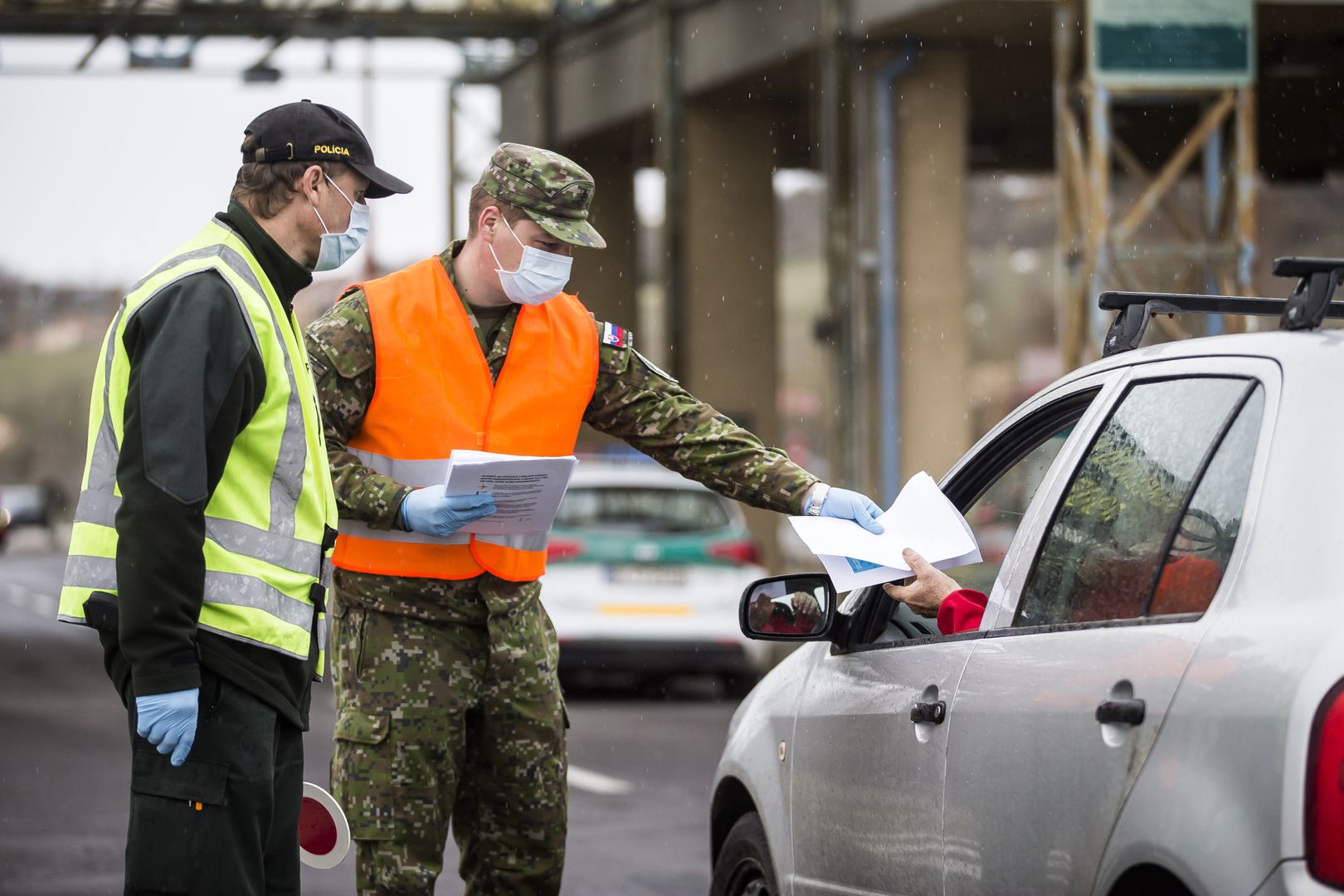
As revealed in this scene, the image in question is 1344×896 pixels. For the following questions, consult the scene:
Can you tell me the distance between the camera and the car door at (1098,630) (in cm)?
313

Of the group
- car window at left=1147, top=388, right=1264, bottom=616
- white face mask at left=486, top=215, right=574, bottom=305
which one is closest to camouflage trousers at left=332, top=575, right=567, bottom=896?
white face mask at left=486, top=215, right=574, bottom=305

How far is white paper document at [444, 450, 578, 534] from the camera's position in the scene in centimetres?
458

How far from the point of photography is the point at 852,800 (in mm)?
4188

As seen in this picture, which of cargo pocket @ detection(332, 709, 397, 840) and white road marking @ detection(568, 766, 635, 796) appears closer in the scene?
cargo pocket @ detection(332, 709, 397, 840)

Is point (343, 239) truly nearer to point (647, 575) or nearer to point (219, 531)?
point (219, 531)

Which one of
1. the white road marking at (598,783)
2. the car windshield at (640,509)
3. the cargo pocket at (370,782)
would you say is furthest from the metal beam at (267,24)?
the cargo pocket at (370,782)

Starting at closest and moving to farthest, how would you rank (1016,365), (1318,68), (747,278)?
(1318,68) < (747,278) < (1016,365)

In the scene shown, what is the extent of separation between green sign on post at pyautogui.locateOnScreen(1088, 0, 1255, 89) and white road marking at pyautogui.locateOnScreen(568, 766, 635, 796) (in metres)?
8.16

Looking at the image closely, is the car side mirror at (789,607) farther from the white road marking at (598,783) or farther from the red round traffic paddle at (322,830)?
the white road marking at (598,783)

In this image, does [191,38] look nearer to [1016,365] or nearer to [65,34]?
[65,34]

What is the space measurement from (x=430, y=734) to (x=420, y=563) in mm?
397

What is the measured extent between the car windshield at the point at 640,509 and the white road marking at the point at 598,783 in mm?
3283

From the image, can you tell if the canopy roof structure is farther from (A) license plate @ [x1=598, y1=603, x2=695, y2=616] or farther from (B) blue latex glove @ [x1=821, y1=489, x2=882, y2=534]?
(B) blue latex glove @ [x1=821, y1=489, x2=882, y2=534]

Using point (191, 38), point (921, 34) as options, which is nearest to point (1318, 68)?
point (921, 34)
